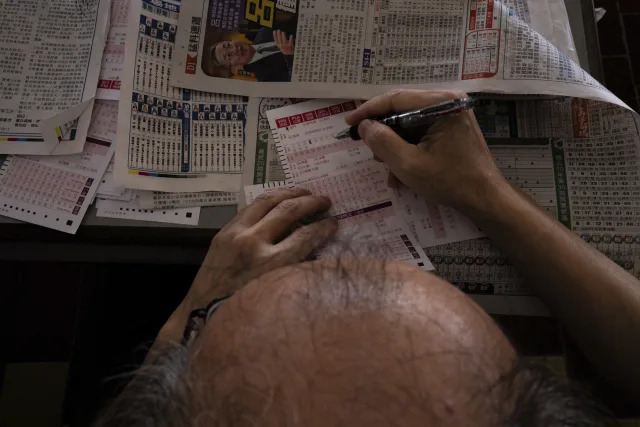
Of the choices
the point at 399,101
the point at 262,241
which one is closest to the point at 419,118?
the point at 399,101

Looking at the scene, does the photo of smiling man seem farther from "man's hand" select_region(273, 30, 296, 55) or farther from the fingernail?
the fingernail

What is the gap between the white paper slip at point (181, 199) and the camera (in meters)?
0.69

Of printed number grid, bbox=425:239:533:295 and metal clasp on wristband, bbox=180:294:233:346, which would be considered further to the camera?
printed number grid, bbox=425:239:533:295

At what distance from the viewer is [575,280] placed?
62 centimetres

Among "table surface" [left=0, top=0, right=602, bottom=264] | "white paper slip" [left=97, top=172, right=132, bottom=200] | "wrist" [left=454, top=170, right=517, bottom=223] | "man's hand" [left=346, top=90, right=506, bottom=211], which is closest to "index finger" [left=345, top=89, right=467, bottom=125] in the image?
"man's hand" [left=346, top=90, right=506, bottom=211]

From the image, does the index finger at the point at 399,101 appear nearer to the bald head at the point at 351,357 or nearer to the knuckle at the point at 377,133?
the knuckle at the point at 377,133

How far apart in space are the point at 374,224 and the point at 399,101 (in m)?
0.16

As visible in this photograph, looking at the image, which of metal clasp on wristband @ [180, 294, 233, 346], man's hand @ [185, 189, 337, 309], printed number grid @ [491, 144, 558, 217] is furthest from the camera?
printed number grid @ [491, 144, 558, 217]

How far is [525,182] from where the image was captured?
711 mm

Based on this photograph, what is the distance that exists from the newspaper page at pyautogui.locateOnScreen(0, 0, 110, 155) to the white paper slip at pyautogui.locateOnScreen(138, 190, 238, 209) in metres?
0.12

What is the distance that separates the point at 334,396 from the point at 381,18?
0.58m

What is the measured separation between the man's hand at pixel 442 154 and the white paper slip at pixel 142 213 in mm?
259

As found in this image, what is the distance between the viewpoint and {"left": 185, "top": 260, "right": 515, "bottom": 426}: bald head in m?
0.33

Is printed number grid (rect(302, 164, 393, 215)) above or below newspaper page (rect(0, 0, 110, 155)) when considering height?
below
